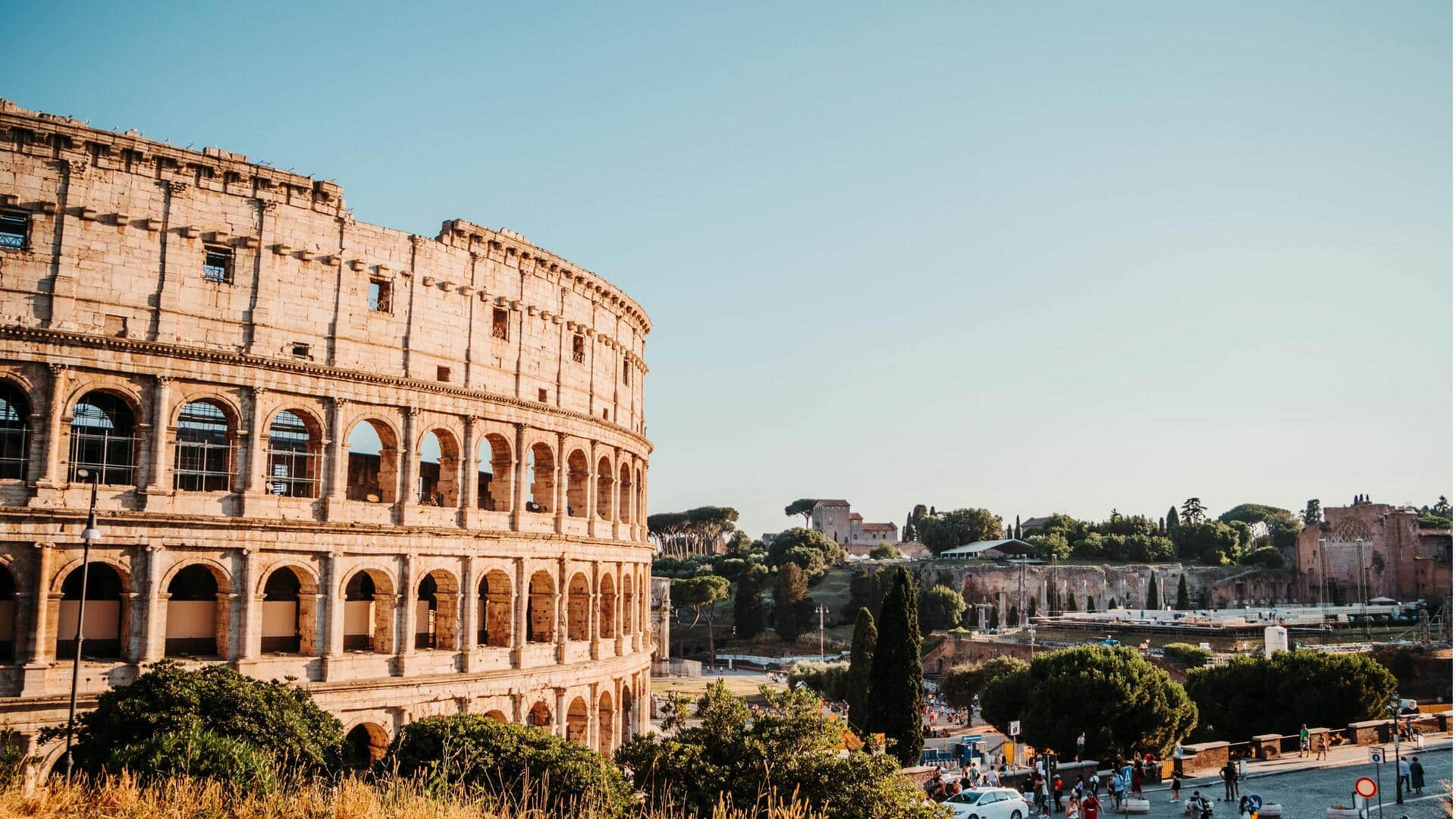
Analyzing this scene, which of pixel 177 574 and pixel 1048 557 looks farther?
pixel 1048 557

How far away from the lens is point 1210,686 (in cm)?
4197

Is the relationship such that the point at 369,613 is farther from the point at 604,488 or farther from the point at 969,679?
the point at 969,679

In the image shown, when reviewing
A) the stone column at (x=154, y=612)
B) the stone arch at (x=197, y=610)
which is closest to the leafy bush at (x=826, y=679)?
the stone arch at (x=197, y=610)

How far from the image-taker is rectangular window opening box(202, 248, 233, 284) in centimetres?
2428

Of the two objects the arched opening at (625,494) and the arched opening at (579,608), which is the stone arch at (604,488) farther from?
the arched opening at (579,608)

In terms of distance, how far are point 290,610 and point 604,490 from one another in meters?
10.5

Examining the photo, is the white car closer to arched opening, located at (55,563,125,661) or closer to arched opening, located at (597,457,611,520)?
arched opening, located at (597,457,611,520)

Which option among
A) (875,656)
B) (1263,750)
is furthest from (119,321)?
(1263,750)

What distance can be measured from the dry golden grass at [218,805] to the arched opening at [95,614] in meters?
9.78

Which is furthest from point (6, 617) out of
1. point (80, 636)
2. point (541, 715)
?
point (541, 715)

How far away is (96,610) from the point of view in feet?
76.5

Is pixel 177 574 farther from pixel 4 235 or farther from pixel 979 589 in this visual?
pixel 979 589

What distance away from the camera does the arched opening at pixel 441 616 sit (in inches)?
1089

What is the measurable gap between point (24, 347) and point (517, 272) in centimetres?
1156
